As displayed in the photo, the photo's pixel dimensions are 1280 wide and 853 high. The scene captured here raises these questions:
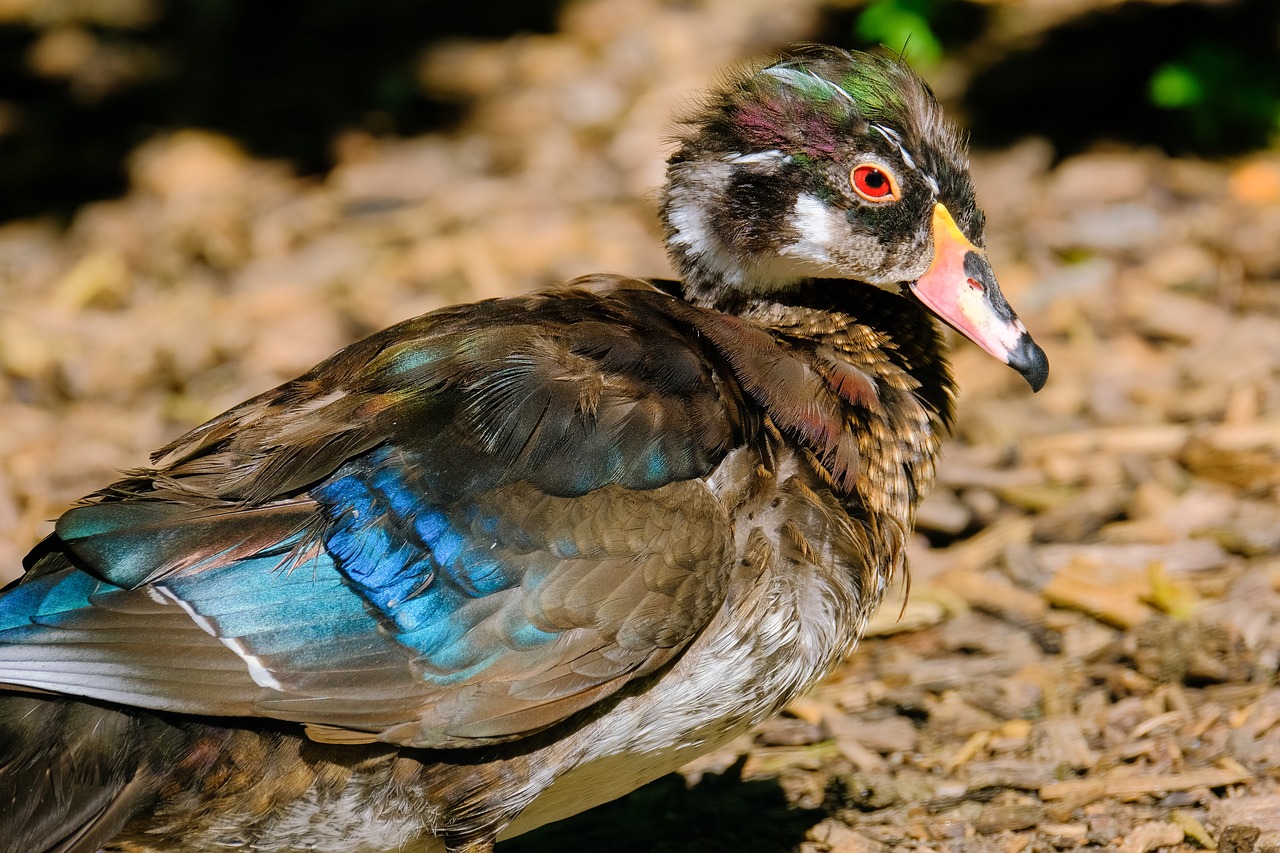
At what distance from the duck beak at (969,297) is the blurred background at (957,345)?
82 centimetres

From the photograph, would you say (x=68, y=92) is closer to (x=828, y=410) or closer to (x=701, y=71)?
(x=701, y=71)

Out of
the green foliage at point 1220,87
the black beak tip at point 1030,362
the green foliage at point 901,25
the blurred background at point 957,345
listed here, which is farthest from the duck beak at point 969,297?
the green foliage at point 901,25

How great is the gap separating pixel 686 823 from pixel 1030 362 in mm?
1344

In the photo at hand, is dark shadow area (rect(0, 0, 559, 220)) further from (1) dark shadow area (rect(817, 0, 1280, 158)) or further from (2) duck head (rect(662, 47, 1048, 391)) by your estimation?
(2) duck head (rect(662, 47, 1048, 391))

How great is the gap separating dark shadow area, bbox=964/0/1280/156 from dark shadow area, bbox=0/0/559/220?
2388mm

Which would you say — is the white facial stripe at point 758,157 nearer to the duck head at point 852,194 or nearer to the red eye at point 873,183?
the duck head at point 852,194

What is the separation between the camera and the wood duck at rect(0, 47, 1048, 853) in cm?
260

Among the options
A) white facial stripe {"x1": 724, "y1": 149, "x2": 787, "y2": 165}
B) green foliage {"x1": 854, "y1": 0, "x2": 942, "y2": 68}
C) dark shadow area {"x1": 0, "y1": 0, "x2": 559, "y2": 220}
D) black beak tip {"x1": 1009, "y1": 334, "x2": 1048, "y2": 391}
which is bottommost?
black beak tip {"x1": 1009, "y1": 334, "x2": 1048, "y2": 391}

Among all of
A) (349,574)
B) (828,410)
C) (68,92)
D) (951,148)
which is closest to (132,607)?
(349,574)

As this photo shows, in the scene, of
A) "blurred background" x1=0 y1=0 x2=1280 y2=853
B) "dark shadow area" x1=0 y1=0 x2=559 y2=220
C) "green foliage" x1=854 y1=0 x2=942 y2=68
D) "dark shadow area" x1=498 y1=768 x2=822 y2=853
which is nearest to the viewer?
"dark shadow area" x1=498 y1=768 x2=822 y2=853

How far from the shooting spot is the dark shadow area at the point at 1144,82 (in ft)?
19.2

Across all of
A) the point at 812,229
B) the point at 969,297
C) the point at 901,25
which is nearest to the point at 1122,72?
the point at 901,25

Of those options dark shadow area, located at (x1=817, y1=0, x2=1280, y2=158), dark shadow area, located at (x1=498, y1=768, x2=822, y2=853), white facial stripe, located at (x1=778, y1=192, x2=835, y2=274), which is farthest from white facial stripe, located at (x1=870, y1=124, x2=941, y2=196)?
dark shadow area, located at (x1=817, y1=0, x2=1280, y2=158)

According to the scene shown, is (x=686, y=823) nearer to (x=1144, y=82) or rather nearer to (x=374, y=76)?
(x=1144, y=82)
